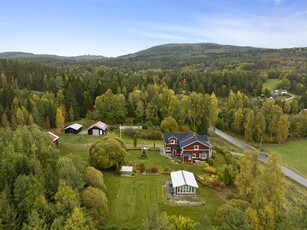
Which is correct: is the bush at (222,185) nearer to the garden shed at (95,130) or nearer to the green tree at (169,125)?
the green tree at (169,125)

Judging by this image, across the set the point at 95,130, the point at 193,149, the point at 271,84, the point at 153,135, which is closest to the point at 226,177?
the point at 193,149

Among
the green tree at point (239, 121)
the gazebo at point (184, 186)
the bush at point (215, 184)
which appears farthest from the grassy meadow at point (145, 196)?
the green tree at point (239, 121)

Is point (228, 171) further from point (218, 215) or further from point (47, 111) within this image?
point (47, 111)

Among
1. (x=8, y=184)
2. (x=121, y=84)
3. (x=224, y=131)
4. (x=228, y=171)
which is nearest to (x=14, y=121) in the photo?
(x=8, y=184)

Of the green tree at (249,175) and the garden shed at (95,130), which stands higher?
the green tree at (249,175)

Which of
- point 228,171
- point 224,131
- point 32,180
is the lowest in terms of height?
point 224,131

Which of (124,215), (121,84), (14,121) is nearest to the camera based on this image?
(124,215)

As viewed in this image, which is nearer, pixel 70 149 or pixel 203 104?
pixel 70 149
